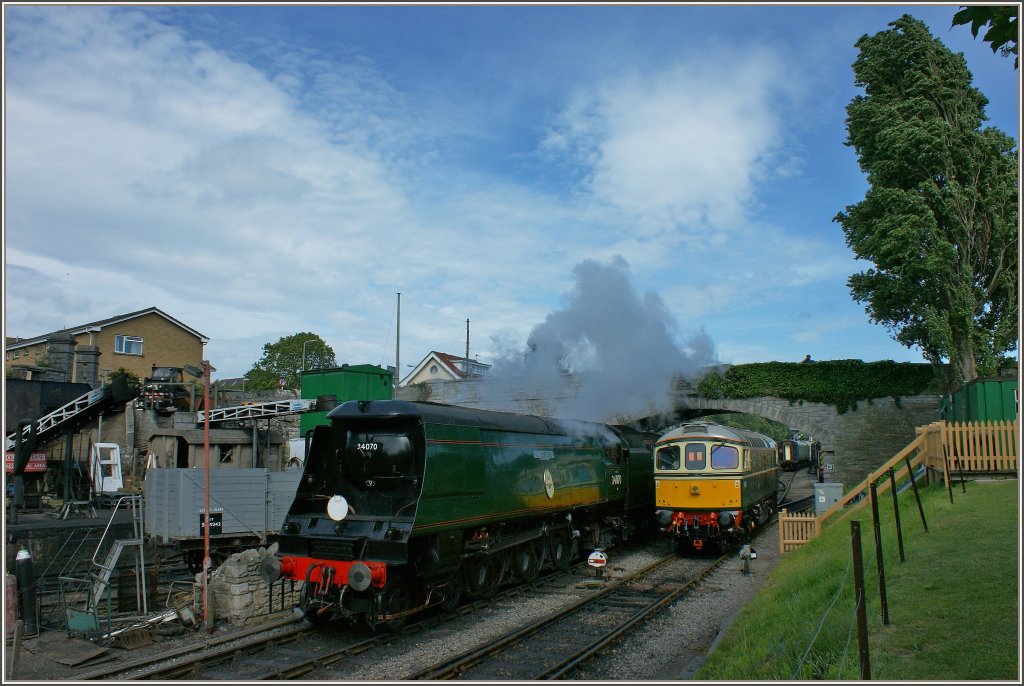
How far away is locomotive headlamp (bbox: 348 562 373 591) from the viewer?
29.0 ft

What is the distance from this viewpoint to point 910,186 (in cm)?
2142

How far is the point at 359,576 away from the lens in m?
8.91

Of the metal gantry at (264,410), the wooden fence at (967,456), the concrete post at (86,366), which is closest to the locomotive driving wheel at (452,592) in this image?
the wooden fence at (967,456)

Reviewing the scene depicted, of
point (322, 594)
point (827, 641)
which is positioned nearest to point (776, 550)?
point (827, 641)

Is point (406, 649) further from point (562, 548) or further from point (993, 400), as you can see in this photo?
point (993, 400)

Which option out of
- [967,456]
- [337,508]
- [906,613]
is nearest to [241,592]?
[337,508]

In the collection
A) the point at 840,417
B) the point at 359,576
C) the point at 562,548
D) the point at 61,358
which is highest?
the point at 61,358

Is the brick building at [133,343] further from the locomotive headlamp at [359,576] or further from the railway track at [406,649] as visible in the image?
the locomotive headlamp at [359,576]

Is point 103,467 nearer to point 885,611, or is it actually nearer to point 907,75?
point 885,611

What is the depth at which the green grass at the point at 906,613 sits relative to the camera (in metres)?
6.23

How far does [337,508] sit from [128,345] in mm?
31348

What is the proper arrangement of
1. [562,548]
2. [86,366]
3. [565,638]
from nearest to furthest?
[565,638] → [562,548] → [86,366]

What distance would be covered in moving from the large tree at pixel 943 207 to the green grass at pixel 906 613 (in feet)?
32.7

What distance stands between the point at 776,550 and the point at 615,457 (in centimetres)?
454
